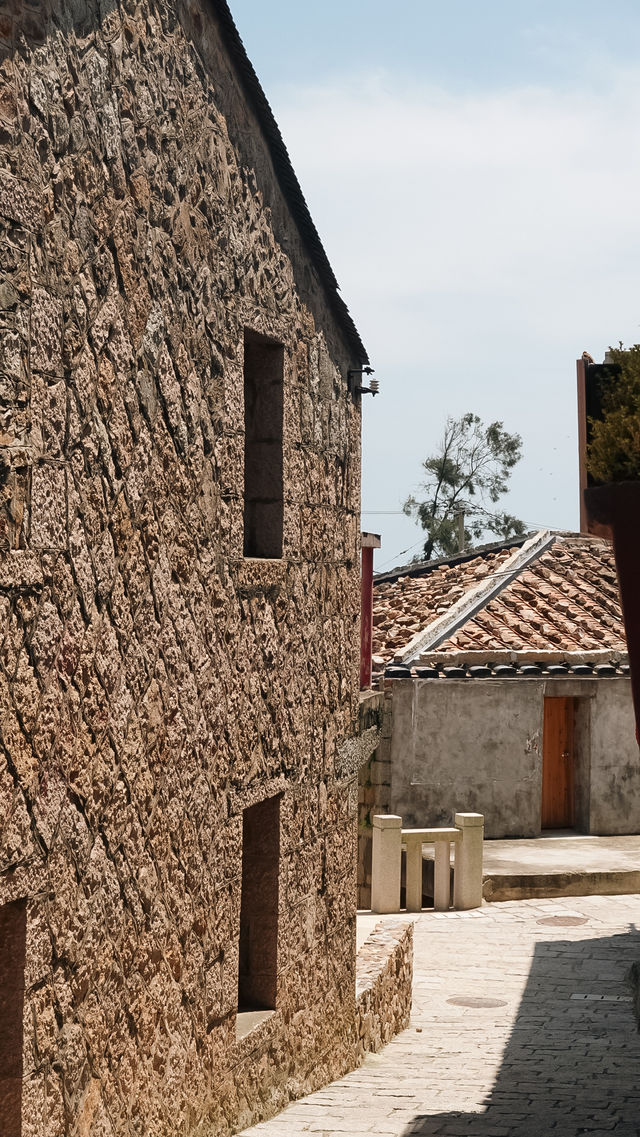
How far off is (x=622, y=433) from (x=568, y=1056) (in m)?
5.41

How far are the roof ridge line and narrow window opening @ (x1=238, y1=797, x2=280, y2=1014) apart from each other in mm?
10268

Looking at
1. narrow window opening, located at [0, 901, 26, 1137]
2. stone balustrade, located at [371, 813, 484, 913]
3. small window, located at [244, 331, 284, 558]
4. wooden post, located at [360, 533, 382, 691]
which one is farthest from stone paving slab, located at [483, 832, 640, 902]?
narrow window opening, located at [0, 901, 26, 1137]

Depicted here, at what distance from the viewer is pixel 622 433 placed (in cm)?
572

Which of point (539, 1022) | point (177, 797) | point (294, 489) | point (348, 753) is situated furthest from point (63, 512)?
point (539, 1022)

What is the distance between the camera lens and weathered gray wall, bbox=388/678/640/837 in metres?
17.2

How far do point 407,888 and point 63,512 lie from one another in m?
10.7

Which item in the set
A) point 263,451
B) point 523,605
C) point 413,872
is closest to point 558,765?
point 523,605

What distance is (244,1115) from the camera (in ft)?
21.6

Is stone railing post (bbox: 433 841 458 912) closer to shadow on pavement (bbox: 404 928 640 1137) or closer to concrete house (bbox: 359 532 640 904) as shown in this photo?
concrete house (bbox: 359 532 640 904)

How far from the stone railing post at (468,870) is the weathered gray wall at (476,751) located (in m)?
2.38

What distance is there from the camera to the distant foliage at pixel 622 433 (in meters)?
5.71

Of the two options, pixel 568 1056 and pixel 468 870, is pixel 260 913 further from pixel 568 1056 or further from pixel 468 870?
pixel 468 870

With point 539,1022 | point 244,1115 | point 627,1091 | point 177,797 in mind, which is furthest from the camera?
Answer: point 539,1022

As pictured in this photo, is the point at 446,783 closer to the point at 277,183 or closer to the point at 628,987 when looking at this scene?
the point at 628,987
